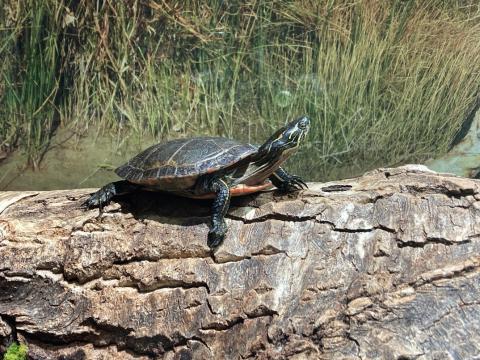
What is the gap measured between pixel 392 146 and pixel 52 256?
226cm

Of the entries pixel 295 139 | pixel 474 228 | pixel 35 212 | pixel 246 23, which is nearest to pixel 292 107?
pixel 246 23

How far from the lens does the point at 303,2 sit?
3.10 meters

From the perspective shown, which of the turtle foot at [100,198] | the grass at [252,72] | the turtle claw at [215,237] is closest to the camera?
the turtle claw at [215,237]

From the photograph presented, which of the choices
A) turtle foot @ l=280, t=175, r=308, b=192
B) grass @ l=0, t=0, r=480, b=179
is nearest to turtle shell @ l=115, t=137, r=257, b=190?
turtle foot @ l=280, t=175, r=308, b=192

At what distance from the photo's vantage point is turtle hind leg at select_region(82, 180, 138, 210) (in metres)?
2.26

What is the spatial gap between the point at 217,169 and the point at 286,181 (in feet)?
1.24

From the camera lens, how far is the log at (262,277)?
5.46ft

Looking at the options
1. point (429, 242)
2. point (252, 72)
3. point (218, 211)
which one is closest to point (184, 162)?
point (218, 211)

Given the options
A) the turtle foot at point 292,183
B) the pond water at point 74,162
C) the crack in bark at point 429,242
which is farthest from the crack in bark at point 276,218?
the pond water at point 74,162

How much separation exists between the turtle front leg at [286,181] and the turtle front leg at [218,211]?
0.32m

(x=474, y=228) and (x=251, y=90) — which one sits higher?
(x=251, y=90)

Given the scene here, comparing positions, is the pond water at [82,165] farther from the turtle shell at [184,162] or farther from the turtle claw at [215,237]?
the turtle claw at [215,237]

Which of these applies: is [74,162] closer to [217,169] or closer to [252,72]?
[252,72]

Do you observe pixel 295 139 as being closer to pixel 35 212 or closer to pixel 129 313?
pixel 129 313
